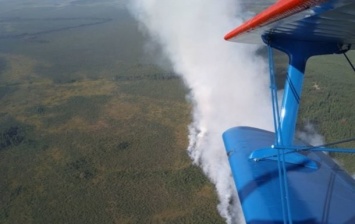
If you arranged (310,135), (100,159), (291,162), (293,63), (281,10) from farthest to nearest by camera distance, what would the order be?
(310,135) → (100,159) → (291,162) → (293,63) → (281,10)

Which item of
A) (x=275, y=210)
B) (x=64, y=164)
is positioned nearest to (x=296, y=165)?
(x=275, y=210)

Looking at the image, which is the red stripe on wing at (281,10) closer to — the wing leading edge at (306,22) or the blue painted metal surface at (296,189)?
the wing leading edge at (306,22)

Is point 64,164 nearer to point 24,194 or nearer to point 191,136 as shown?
point 24,194

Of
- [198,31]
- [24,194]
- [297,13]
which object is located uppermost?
[297,13]

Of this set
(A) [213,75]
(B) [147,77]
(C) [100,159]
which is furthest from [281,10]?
(B) [147,77]

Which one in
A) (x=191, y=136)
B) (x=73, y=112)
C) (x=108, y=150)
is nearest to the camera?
(x=108, y=150)

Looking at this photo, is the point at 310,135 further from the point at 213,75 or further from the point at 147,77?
the point at 147,77

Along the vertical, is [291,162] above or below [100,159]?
above
